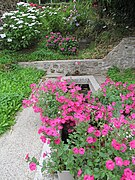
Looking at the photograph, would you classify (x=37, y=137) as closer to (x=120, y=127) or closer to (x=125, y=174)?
(x=120, y=127)

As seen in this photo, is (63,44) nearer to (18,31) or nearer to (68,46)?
(68,46)

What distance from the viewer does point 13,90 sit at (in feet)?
11.9

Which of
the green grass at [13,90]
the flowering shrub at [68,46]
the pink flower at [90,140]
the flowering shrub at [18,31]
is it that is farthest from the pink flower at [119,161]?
the flowering shrub at [18,31]

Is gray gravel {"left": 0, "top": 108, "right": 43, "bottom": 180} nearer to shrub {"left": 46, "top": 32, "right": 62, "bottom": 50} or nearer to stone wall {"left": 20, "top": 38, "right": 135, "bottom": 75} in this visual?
stone wall {"left": 20, "top": 38, "right": 135, "bottom": 75}

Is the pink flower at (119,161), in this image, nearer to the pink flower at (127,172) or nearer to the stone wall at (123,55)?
the pink flower at (127,172)

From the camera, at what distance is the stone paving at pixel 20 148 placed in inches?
76.5

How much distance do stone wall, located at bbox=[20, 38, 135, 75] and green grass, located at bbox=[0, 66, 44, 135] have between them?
0.99 ft

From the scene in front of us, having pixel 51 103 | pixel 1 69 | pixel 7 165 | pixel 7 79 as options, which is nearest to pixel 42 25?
pixel 1 69

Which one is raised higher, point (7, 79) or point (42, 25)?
point (42, 25)

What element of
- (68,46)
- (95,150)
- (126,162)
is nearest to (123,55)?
(68,46)

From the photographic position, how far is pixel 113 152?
1331 mm

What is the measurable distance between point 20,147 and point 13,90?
1486 millimetres

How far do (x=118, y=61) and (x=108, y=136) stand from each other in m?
3.40

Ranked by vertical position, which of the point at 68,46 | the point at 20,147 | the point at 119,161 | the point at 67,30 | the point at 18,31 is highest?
the point at 119,161
